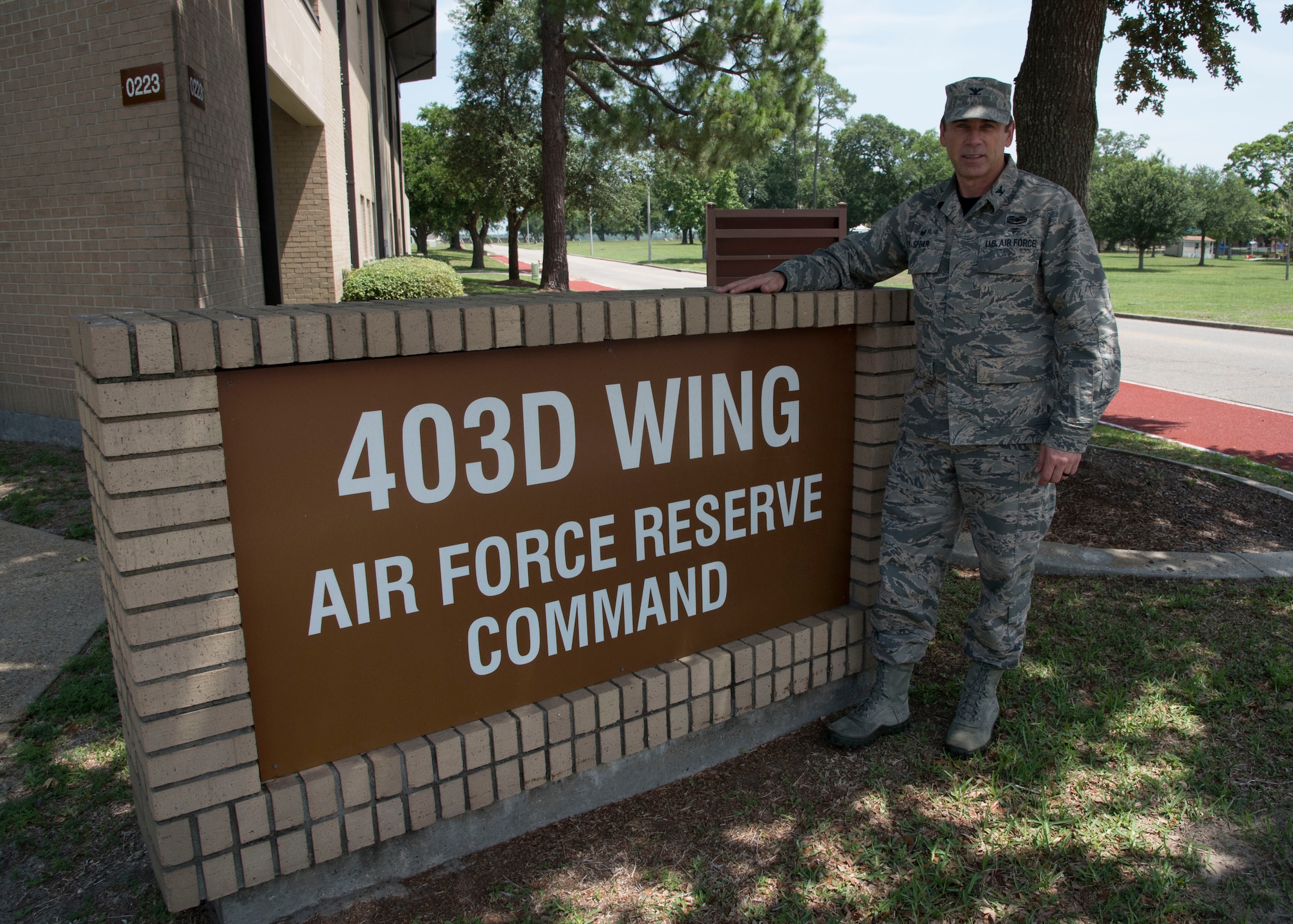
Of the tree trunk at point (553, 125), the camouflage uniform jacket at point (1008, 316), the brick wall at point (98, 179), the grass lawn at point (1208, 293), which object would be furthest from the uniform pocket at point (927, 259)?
the grass lawn at point (1208, 293)

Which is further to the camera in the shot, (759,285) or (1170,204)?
(1170,204)

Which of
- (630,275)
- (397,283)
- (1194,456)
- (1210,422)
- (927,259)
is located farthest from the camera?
(630,275)

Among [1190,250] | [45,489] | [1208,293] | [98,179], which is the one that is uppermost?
[98,179]

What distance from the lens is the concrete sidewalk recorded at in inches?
137

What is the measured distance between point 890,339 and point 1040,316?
0.46 metres

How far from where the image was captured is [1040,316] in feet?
9.23

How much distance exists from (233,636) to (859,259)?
6.98 feet

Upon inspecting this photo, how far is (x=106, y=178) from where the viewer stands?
6449 millimetres

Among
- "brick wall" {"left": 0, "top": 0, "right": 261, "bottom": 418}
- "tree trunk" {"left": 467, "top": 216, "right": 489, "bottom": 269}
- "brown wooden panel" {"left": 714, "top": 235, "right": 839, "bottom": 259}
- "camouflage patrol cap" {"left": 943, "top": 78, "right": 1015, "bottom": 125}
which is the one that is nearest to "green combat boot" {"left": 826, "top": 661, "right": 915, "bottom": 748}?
"camouflage patrol cap" {"left": 943, "top": 78, "right": 1015, "bottom": 125}

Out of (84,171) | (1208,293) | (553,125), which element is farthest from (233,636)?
(1208,293)

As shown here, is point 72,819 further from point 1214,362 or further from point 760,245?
point 1214,362

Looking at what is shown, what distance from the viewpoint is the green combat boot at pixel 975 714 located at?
2980 millimetres

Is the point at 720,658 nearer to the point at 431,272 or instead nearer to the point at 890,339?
the point at 890,339

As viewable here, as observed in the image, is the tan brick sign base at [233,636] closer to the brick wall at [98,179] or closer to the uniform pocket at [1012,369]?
the uniform pocket at [1012,369]
